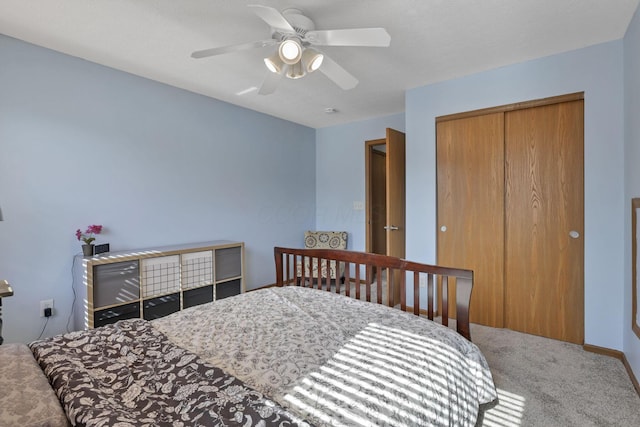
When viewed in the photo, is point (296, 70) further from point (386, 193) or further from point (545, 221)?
point (545, 221)

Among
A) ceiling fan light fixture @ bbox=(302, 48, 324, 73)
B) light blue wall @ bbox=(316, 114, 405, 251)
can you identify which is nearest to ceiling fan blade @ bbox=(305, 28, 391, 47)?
ceiling fan light fixture @ bbox=(302, 48, 324, 73)

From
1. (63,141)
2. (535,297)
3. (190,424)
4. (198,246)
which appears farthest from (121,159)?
(535,297)

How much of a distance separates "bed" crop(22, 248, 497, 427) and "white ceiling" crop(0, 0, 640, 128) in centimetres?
169

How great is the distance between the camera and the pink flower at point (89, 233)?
261 centimetres

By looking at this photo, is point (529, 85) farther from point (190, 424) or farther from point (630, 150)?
point (190, 424)

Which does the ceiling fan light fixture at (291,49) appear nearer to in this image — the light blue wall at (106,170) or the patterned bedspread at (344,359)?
the patterned bedspread at (344,359)

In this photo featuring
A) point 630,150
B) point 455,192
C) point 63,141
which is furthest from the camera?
point 455,192

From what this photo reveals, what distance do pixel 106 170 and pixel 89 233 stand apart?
23.0 inches

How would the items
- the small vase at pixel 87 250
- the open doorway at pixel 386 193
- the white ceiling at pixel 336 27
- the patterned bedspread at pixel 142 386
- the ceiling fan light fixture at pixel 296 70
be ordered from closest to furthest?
the patterned bedspread at pixel 142 386, the white ceiling at pixel 336 27, the ceiling fan light fixture at pixel 296 70, the small vase at pixel 87 250, the open doorway at pixel 386 193

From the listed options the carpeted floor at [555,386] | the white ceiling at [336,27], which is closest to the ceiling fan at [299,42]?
the white ceiling at [336,27]

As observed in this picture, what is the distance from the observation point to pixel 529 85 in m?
2.70

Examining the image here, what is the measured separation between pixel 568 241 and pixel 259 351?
2.71 meters

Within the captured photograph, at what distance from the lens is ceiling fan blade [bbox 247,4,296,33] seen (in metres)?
1.53

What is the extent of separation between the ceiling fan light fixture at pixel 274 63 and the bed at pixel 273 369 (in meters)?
1.53
